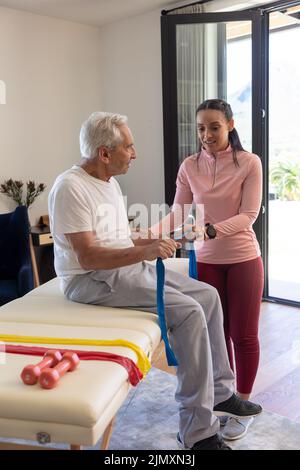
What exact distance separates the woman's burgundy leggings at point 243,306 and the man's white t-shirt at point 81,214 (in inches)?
17.0

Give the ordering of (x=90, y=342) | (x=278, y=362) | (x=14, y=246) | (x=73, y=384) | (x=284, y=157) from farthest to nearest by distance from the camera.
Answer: (x=284, y=157) < (x=14, y=246) < (x=278, y=362) < (x=90, y=342) < (x=73, y=384)

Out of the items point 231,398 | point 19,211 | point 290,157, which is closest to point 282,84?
point 290,157

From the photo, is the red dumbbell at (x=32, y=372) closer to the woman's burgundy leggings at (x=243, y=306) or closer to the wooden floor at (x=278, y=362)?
the woman's burgundy leggings at (x=243, y=306)

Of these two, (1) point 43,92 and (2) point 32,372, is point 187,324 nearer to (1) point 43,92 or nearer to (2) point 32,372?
(2) point 32,372

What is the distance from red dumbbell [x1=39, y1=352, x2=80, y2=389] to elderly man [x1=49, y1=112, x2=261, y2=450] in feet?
1.38

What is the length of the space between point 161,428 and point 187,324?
1.87 ft

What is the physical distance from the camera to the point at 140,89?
4.13m

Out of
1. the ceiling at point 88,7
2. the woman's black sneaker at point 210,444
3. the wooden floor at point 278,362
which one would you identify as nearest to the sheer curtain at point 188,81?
the ceiling at point 88,7

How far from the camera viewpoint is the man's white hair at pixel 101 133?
1798 mm

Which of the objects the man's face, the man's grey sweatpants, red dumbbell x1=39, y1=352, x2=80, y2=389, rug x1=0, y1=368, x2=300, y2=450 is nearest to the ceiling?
the man's face

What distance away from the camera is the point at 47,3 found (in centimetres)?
364

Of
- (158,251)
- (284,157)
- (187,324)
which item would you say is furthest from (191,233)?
(284,157)

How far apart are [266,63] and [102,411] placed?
2910 millimetres

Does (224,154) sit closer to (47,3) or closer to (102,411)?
(102,411)
